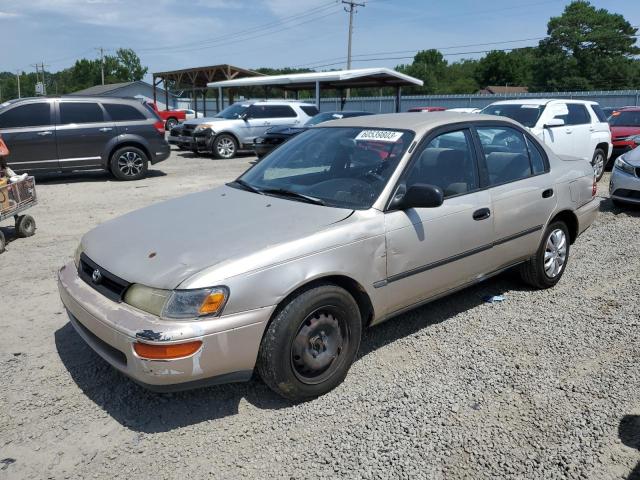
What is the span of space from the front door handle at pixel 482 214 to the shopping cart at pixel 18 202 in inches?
209

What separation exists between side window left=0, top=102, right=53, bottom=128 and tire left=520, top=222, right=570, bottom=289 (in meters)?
10.2

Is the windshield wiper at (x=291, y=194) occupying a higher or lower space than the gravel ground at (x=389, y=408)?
higher

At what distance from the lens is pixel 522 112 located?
36.4ft

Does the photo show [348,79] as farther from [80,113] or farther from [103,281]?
[103,281]

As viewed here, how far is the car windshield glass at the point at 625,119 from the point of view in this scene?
14.5 m

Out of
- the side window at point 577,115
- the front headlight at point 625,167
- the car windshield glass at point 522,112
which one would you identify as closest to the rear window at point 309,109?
the car windshield glass at point 522,112

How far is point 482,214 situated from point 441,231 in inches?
20.5

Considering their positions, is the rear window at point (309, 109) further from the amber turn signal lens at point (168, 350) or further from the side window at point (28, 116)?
the amber turn signal lens at point (168, 350)

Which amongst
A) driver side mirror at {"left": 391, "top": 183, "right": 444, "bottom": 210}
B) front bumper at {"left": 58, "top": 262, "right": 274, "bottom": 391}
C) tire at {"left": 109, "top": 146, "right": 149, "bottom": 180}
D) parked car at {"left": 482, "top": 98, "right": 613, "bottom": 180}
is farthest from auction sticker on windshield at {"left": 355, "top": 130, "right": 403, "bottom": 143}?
tire at {"left": 109, "top": 146, "right": 149, "bottom": 180}

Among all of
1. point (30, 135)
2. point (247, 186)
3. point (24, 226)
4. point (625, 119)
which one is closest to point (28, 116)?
point (30, 135)

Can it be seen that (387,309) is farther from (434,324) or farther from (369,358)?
(434,324)

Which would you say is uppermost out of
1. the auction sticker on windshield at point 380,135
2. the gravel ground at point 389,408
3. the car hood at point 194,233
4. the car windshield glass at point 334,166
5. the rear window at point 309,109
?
the rear window at point 309,109

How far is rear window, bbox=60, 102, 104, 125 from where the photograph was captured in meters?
11.4

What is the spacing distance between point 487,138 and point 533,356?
70.5 inches
